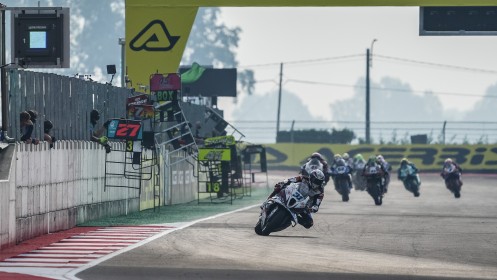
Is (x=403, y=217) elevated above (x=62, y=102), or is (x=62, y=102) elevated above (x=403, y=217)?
(x=62, y=102)

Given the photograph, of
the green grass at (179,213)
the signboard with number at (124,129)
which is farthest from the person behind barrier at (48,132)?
the signboard with number at (124,129)

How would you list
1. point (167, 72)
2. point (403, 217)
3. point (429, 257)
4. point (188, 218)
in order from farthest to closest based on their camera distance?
point (167, 72)
point (403, 217)
point (188, 218)
point (429, 257)

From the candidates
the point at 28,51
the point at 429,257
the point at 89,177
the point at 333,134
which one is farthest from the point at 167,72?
the point at 333,134

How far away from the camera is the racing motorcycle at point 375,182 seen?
3875 cm

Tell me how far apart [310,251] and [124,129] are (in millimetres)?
9668

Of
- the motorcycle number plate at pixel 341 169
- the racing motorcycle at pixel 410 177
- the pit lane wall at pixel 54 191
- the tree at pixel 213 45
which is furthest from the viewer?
the tree at pixel 213 45

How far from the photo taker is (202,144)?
42031mm

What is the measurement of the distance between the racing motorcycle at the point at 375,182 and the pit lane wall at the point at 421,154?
33573 mm

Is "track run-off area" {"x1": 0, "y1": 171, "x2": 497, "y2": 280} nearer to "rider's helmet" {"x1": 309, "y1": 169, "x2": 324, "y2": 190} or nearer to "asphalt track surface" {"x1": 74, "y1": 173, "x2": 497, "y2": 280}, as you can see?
"asphalt track surface" {"x1": 74, "y1": 173, "x2": 497, "y2": 280}

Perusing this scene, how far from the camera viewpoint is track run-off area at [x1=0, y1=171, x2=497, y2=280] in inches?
672

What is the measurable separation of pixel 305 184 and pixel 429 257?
4.38 m

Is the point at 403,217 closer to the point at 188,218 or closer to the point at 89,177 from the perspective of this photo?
the point at 188,218

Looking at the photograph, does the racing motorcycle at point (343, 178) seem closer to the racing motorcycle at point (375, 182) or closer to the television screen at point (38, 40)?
the racing motorcycle at point (375, 182)

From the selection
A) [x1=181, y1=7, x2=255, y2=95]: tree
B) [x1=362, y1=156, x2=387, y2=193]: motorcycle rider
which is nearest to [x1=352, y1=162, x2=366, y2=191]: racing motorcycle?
[x1=362, y1=156, x2=387, y2=193]: motorcycle rider
